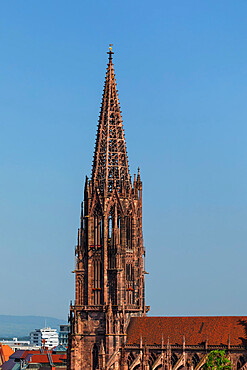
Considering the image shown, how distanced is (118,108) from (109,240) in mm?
22794

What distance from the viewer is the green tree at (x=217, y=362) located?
121600mm

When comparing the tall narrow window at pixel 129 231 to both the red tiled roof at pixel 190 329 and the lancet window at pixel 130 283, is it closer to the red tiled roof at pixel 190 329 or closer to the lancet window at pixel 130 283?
the lancet window at pixel 130 283

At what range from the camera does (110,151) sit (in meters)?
146

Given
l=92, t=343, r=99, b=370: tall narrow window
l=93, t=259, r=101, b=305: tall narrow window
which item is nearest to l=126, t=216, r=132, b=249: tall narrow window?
l=93, t=259, r=101, b=305: tall narrow window

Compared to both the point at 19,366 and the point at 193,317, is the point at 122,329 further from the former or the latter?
the point at 19,366

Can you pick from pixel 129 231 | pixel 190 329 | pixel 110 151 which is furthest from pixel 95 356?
pixel 110 151

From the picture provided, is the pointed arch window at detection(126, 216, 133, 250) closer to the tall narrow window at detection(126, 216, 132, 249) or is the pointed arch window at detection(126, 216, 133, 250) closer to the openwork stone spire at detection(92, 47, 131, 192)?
the tall narrow window at detection(126, 216, 132, 249)

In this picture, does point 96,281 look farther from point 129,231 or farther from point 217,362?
point 217,362

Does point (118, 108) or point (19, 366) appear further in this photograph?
point (19, 366)

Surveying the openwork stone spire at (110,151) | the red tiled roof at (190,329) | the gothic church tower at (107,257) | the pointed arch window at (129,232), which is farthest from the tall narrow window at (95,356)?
the openwork stone spire at (110,151)

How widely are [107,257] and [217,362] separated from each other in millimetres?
27280

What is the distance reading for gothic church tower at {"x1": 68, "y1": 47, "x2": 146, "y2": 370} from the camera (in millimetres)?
140175

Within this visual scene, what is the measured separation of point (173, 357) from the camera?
13512cm

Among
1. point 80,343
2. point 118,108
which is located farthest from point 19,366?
point 118,108
